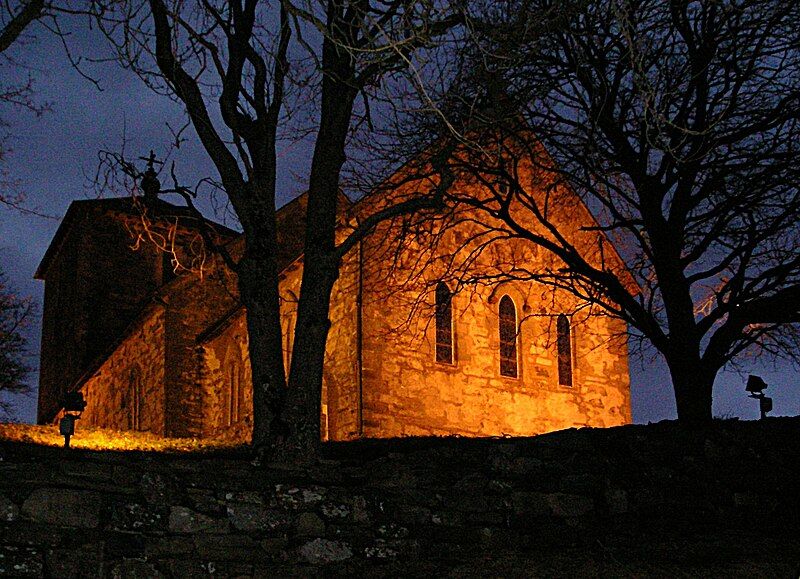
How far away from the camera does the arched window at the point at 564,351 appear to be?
24.1m

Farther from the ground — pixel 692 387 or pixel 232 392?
pixel 232 392

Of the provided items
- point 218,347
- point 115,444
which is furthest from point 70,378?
point 115,444

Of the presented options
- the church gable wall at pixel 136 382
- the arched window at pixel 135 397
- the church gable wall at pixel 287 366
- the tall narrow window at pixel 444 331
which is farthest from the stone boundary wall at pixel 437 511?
the arched window at pixel 135 397

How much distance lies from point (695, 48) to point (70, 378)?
3028cm

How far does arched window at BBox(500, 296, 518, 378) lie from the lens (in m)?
23.2

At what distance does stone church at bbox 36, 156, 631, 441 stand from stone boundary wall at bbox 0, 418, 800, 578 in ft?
17.4

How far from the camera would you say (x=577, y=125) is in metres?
14.2

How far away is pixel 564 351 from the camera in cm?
2436

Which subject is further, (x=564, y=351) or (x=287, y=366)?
(x=564, y=351)

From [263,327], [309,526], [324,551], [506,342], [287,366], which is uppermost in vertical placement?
[506,342]

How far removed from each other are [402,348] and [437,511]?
11.6 metres

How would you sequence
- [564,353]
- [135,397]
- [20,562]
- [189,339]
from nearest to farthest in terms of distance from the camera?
[20,562]
[564,353]
[189,339]
[135,397]

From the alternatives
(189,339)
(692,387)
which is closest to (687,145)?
(692,387)

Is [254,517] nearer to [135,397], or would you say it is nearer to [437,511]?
[437,511]
